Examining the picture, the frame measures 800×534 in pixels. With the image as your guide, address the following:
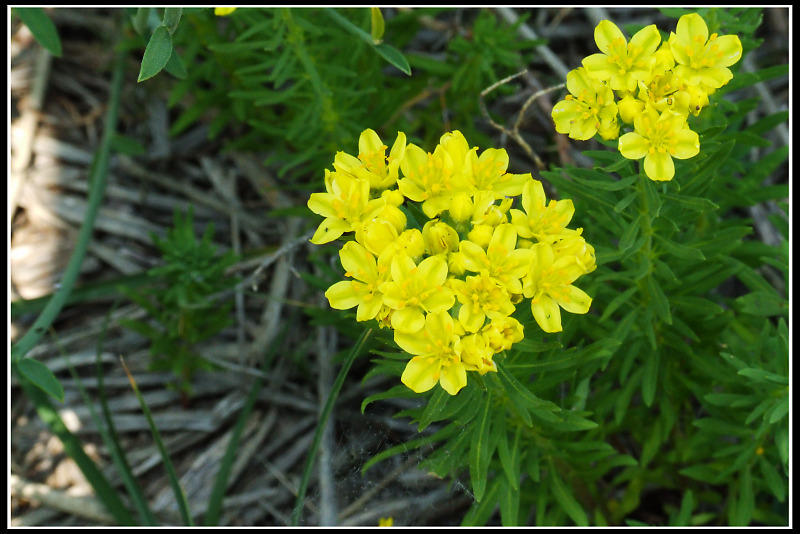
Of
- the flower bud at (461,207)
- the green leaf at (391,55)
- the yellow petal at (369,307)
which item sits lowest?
the yellow petal at (369,307)

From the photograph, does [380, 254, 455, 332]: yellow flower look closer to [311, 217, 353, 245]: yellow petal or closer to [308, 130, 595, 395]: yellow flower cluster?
[308, 130, 595, 395]: yellow flower cluster

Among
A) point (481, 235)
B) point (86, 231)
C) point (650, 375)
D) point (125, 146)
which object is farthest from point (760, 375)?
point (125, 146)

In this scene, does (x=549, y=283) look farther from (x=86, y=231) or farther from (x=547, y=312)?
(x=86, y=231)

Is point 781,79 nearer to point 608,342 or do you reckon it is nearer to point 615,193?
point 615,193

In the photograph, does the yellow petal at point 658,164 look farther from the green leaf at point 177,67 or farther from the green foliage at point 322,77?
the green leaf at point 177,67

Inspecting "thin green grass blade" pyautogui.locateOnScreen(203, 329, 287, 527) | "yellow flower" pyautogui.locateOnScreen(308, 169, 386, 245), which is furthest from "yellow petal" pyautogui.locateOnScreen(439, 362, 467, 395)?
"thin green grass blade" pyautogui.locateOnScreen(203, 329, 287, 527)

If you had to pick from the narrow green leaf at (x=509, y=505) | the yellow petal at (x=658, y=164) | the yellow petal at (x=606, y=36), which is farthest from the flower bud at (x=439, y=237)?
the narrow green leaf at (x=509, y=505)
